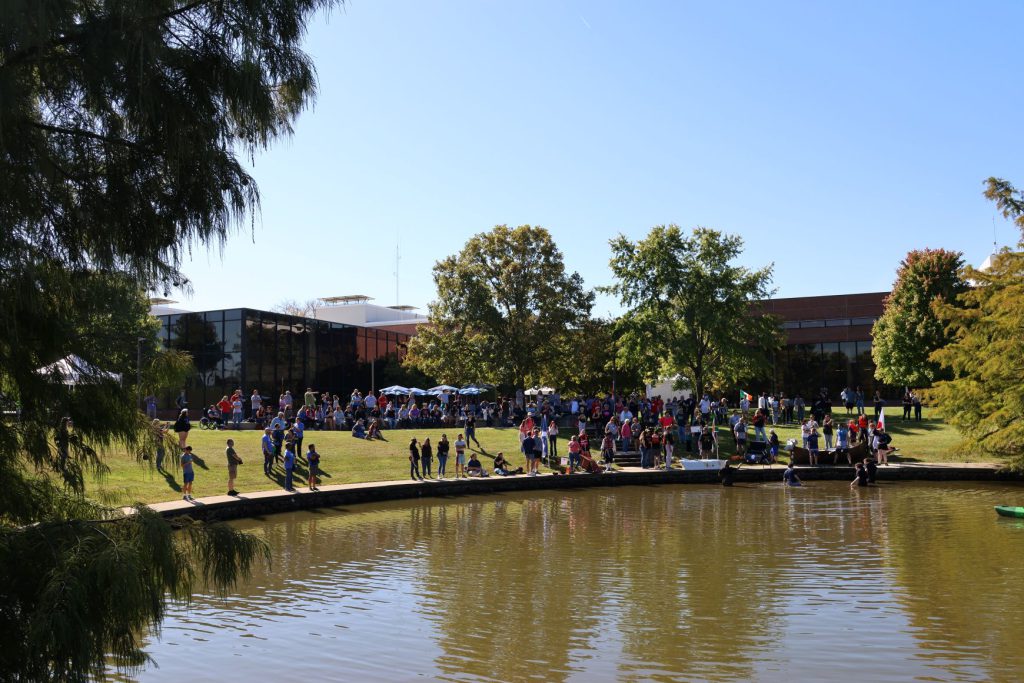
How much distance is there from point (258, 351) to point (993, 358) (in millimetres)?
36259

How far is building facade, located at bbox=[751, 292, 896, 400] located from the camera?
6022 centimetres

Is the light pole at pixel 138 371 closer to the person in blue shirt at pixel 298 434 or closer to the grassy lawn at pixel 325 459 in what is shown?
the grassy lawn at pixel 325 459

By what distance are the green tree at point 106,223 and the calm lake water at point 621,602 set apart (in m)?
5.80

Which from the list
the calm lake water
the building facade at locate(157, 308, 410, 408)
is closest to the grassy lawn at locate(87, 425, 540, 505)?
the calm lake water

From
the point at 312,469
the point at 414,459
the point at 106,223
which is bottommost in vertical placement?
the point at 312,469

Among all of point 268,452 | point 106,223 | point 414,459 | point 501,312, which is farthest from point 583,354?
point 106,223

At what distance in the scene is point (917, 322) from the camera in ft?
156

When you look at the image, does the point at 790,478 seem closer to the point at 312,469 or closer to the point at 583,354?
the point at 312,469

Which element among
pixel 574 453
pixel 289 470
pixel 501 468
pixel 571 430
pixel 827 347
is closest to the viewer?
pixel 289 470

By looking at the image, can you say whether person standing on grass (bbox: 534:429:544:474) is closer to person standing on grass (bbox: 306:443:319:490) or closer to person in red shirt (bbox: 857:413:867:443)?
person standing on grass (bbox: 306:443:319:490)

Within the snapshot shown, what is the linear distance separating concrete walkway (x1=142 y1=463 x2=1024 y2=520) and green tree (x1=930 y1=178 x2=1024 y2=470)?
9.64 feet

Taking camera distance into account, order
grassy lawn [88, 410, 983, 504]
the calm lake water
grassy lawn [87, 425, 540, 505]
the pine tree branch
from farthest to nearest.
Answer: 1. grassy lawn [88, 410, 983, 504]
2. grassy lawn [87, 425, 540, 505]
3. the calm lake water
4. the pine tree branch

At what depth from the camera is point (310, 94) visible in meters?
6.09

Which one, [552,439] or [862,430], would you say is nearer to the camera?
[552,439]
